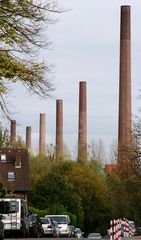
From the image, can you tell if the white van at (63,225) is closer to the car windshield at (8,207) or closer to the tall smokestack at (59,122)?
the car windshield at (8,207)

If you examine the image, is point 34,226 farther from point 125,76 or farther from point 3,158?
point 3,158

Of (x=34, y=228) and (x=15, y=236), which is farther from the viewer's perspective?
(x=34, y=228)

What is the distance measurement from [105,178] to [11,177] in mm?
15448

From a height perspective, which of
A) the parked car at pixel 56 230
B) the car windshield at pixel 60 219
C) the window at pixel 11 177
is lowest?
the parked car at pixel 56 230

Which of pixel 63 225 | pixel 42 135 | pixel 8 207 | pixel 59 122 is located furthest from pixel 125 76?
pixel 42 135

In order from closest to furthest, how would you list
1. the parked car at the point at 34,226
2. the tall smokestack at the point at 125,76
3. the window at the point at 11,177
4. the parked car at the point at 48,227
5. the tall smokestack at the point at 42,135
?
the parked car at the point at 34,226 < the parked car at the point at 48,227 < the tall smokestack at the point at 125,76 < the window at the point at 11,177 < the tall smokestack at the point at 42,135

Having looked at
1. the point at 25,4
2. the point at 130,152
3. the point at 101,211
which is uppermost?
the point at 25,4

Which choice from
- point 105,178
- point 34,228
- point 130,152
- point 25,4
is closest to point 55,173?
point 105,178

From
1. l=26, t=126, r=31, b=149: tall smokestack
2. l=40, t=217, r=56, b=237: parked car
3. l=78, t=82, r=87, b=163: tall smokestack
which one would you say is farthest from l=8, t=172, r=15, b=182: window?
l=26, t=126, r=31, b=149: tall smokestack

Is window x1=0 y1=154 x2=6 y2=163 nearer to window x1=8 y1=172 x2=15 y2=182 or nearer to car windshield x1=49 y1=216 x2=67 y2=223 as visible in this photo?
window x1=8 y1=172 x2=15 y2=182

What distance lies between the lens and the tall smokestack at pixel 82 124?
318 ft

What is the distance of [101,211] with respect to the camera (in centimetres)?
9206

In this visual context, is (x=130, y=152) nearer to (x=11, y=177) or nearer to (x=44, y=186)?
(x=44, y=186)

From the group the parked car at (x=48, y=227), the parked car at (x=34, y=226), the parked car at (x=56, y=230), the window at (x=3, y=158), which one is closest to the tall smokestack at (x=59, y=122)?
the window at (x=3, y=158)
